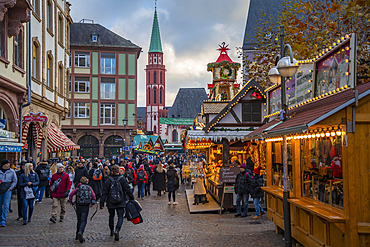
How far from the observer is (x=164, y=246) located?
30.3 feet

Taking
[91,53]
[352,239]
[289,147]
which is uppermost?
[91,53]

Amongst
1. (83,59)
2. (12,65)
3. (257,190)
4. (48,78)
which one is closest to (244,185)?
(257,190)

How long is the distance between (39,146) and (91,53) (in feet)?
98.7

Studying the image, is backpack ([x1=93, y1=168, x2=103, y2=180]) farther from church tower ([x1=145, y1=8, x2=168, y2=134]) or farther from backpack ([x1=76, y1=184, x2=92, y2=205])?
→ church tower ([x1=145, y1=8, x2=168, y2=134])

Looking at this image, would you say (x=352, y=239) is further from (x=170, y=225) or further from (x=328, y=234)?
(x=170, y=225)

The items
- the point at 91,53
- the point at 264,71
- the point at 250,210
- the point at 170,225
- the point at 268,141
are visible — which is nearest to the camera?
the point at 268,141

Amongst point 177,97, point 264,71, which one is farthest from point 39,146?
point 177,97

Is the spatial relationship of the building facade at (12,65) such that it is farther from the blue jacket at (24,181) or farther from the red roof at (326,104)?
the red roof at (326,104)

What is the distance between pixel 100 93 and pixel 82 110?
10.3ft

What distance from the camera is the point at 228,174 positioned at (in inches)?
583

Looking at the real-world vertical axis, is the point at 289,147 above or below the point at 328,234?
above

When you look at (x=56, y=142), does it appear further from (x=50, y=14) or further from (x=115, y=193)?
(x=115, y=193)

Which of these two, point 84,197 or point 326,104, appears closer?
point 326,104

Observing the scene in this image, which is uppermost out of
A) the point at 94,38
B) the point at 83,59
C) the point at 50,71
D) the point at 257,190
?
the point at 94,38
